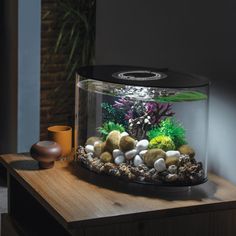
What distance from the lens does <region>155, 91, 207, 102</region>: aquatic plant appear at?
2369 mm

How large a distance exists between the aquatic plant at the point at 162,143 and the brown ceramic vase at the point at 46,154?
0.40m

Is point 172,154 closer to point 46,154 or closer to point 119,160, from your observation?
point 119,160

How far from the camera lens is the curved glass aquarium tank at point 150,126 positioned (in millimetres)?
2357

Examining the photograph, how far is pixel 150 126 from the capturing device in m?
2.44

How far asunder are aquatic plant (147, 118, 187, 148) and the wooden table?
17cm

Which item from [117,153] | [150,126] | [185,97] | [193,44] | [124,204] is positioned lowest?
[124,204]

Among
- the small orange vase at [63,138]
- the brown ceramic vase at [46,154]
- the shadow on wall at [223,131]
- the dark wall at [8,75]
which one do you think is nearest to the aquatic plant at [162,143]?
the shadow on wall at [223,131]

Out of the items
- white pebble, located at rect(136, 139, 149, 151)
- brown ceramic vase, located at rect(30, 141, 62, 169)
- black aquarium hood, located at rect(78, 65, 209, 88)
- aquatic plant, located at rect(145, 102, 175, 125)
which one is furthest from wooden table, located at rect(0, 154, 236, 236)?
black aquarium hood, located at rect(78, 65, 209, 88)

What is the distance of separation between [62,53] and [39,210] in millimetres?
2241

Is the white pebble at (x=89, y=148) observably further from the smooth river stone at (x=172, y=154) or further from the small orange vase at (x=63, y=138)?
the smooth river stone at (x=172, y=154)

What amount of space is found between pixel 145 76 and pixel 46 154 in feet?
1.52

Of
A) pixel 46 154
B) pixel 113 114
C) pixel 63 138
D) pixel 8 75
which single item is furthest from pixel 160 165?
pixel 8 75

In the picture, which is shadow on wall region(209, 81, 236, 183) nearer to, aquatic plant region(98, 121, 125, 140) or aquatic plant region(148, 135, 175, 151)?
aquatic plant region(148, 135, 175, 151)

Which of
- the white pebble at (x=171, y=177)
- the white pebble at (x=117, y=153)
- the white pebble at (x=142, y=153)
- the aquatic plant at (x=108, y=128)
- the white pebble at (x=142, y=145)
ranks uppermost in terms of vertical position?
the aquatic plant at (x=108, y=128)
